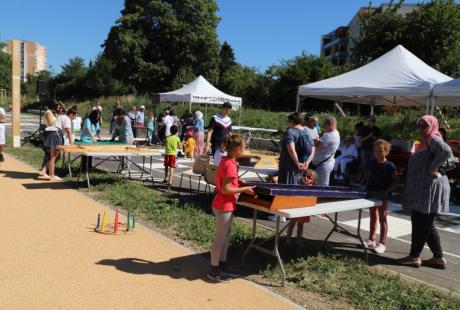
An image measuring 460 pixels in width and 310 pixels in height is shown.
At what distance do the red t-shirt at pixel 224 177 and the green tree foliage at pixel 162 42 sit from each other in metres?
44.5


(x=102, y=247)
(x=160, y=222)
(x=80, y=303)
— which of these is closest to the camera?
(x=80, y=303)

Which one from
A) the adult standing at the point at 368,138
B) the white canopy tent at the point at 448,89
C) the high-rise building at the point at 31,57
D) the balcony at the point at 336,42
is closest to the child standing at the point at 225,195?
the adult standing at the point at 368,138

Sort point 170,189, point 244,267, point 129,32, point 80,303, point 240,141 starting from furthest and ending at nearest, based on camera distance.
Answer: point 129,32 < point 170,189 < point 244,267 < point 240,141 < point 80,303

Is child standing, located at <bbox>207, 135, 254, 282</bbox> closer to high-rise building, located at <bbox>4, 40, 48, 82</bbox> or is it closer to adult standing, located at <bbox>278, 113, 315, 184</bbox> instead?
adult standing, located at <bbox>278, 113, 315, 184</bbox>

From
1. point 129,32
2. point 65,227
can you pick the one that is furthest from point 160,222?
point 129,32

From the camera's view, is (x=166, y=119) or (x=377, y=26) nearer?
(x=166, y=119)

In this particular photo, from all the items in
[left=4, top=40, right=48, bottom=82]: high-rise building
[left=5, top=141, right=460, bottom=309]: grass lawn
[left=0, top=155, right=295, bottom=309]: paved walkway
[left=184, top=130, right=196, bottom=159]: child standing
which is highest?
[left=4, top=40, right=48, bottom=82]: high-rise building

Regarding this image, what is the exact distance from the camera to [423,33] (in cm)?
2970

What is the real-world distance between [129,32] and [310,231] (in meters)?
44.8

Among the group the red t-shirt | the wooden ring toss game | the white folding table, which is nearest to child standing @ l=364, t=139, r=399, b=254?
the white folding table

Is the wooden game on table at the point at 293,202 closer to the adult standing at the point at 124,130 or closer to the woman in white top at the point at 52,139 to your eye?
the woman in white top at the point at 52,139

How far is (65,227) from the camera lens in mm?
5879

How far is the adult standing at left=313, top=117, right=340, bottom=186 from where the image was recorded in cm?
704

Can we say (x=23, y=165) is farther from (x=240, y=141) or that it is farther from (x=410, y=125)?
(x=410, y=125)
